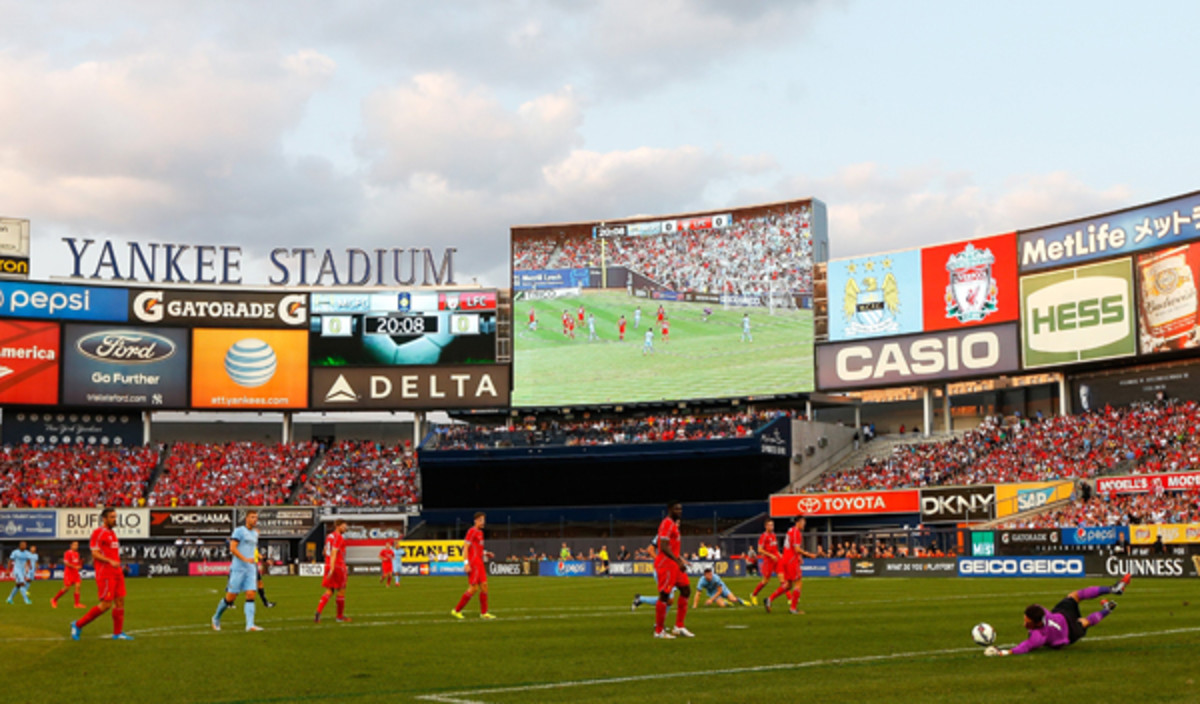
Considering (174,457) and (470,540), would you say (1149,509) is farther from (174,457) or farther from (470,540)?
(174,457)

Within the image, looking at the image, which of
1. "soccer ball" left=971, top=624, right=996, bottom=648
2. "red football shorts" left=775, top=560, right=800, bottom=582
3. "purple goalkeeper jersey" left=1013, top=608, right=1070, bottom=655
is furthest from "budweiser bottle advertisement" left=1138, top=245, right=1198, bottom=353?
"soccer ball" left=971, top=624, right=996, bottom=648

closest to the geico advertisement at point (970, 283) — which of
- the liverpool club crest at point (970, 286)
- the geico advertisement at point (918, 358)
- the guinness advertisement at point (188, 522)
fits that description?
the liverpool club crest at point (970, 286)

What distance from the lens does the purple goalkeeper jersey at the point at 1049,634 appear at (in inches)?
588

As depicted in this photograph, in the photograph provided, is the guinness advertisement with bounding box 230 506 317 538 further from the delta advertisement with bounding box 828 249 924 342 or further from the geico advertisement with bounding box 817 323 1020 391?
the delta advertisement with bounding box 828 249 924 342

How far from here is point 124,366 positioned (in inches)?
3145

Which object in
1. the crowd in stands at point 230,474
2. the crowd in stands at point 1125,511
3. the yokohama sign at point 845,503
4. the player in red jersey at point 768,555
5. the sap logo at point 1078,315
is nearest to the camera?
the player in red jersey at point 768,555

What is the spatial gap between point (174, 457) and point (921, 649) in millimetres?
73516

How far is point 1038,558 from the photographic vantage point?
143 feet

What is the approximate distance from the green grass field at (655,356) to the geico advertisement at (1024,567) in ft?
96.8

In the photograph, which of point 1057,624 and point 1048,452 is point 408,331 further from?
point 1057,624

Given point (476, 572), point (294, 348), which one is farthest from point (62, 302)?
point (476, 572)

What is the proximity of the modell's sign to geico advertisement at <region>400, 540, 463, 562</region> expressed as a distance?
3401 centimetres

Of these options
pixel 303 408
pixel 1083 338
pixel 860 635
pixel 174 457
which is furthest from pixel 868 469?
pixel 860 635

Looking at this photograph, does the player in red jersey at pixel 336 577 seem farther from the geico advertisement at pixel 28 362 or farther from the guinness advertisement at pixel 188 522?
the geico advertisement at pixel 28 362
